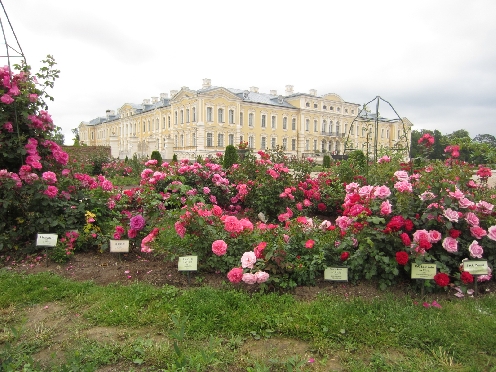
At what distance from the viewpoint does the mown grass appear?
2.07 metres

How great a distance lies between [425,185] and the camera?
3061 millimetres

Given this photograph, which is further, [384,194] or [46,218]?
[46,218]

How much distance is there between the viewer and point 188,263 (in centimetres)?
303

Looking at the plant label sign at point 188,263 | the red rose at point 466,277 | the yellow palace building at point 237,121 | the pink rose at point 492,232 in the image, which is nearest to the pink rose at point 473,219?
the pink rose at point 492,232

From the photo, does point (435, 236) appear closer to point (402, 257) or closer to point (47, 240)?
point (402, 257)

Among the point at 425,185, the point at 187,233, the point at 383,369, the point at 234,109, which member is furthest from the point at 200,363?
the point at 234,109

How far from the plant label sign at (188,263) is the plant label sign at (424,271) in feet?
5.52

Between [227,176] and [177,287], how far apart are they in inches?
145

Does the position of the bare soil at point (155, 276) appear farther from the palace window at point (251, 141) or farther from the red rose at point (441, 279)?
the palace window at point (251, 141)

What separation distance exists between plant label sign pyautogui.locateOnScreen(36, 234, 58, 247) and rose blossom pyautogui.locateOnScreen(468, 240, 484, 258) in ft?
12.0

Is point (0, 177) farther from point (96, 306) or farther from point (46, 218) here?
point (96, 306)

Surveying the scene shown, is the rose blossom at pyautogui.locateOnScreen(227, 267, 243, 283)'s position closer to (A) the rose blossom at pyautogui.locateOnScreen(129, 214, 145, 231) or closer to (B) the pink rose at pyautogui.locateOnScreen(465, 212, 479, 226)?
(A) the rose blossom at pyautogui.locateOnScreen(129, 214, 145, 231)

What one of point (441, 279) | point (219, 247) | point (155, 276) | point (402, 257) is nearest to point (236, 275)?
point (219, 247)

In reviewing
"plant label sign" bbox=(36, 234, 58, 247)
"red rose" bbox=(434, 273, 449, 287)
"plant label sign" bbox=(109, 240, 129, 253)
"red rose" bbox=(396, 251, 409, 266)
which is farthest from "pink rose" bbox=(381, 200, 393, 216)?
"plant label sign" bbox=(36, 234, 58, 247)
